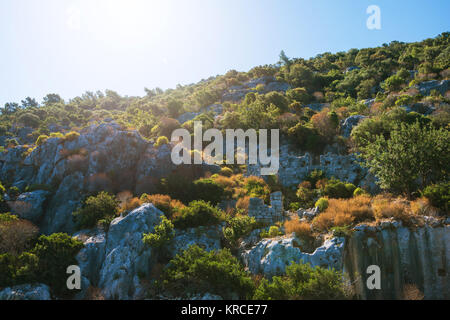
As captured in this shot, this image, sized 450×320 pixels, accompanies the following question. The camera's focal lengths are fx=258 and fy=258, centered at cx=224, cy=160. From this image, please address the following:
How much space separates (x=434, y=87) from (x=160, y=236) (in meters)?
40.0

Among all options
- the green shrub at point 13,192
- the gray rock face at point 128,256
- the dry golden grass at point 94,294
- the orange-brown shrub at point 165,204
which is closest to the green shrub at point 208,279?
the gray rock face at point 128,256

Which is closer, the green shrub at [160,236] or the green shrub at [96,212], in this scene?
the green shrub at [160,236]

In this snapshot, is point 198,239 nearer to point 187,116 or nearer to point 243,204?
point 243,204

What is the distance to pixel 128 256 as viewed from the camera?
14.7 meters

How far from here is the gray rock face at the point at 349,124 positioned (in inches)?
1155

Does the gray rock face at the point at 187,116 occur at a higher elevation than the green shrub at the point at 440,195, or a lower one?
higher

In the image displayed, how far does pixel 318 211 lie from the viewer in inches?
648

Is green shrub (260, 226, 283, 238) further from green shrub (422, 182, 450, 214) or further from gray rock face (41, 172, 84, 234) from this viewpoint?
gray rock face (41, 172, 84, 234)

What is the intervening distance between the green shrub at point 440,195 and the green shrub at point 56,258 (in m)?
19.8

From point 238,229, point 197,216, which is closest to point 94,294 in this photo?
point 197,216

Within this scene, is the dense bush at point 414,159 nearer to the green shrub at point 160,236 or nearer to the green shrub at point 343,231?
the green shrub at point 343,231
